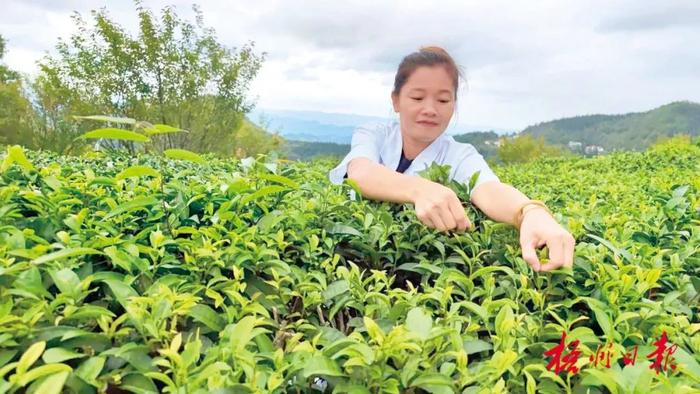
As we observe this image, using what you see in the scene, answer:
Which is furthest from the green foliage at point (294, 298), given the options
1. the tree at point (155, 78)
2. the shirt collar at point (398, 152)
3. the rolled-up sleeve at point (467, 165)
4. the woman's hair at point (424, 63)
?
the tree at point (155, 78)

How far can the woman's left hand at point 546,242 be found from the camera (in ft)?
3.66

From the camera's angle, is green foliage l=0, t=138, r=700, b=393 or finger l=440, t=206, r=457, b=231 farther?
finger l=440, t=206, r=457, b=231

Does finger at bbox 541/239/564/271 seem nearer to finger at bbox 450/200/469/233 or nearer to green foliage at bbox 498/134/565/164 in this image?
finger at bbox 450/200/469/233

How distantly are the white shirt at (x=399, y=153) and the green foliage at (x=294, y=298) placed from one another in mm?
474

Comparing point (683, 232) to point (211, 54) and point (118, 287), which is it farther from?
point (211, 54)

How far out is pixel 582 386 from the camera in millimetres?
856

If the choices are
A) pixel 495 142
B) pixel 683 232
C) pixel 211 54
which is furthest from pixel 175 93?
pixel 495 142

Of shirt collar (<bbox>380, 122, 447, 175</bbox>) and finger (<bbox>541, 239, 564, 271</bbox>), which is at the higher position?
shirt collar (<bbox>380, 122, 447, 175</bbox>)

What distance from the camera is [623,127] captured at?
81.3m

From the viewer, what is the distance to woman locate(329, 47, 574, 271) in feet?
4.05

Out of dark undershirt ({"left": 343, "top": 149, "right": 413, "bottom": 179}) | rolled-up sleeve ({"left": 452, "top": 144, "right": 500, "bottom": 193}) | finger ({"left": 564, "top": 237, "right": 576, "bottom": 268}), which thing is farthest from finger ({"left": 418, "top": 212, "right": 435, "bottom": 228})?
dark undershirt ({"left": 343, "top": 149, "right": 413, "bottom": 179})

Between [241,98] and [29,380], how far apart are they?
59.8 ft

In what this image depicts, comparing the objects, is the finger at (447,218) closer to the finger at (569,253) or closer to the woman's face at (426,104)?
the finger at (569,253)

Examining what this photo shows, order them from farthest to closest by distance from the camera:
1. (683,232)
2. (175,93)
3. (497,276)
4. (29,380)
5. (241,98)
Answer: (241,98), (175,93), (683,232), (497,276), (29,380)
